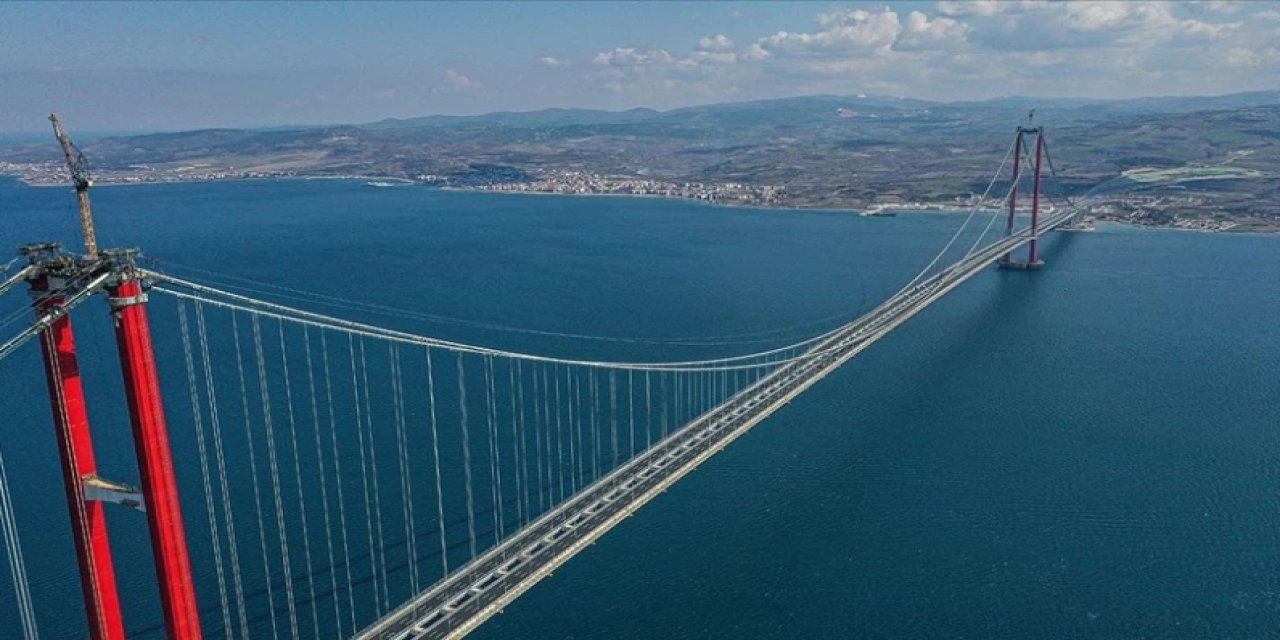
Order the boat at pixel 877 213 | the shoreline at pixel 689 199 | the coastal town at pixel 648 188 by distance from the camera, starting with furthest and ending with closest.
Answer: the coastal town at pixel 648 188 → the boat at pixel 877 213 → the shoreline at pixel 689 199

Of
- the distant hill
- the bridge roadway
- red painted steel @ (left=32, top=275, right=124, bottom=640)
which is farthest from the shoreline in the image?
red painted steel @ (left=32, top=275, right=124, bottom=640)

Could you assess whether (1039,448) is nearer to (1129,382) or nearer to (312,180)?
(1129,382)

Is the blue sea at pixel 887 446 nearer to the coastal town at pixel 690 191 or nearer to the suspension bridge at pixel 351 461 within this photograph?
the suspension bridge at pixel 351 461

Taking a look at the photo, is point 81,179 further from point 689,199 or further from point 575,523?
point 689,199

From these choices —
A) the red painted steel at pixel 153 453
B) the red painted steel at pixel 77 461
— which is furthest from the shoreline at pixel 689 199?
the red painted steel at pixel 153 453

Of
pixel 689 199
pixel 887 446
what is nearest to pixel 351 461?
pixel 887 446

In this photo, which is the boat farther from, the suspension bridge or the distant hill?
the suspension bridge

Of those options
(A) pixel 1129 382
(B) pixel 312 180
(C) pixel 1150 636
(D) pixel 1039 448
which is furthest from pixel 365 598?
(B) pixel 312 180
